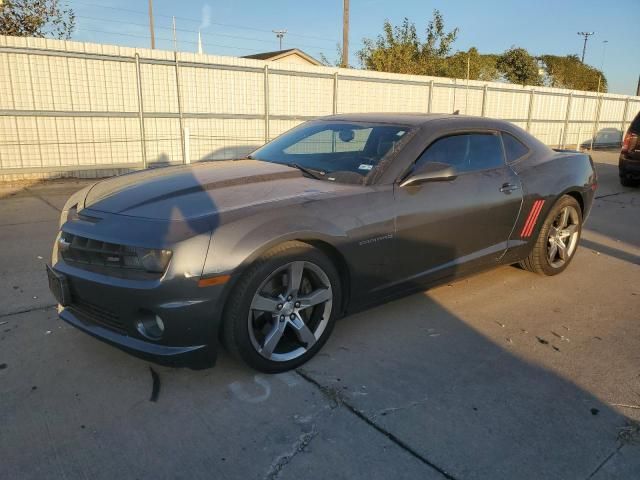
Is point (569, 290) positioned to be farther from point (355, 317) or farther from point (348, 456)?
point (348, 456)

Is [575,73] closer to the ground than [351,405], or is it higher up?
higher up

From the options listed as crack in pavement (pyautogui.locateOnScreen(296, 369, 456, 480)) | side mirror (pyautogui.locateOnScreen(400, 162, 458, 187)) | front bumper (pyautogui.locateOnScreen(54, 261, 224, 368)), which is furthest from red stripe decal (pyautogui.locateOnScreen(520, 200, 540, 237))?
front bumper (pyautogui.locateOnScreen(54, 261, 224, 368))

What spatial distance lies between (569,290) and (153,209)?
3.73 metres

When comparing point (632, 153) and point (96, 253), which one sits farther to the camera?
point (632, 153)

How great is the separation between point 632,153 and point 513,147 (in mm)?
7297

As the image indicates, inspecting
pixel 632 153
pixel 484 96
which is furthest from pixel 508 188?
pixel 484 96

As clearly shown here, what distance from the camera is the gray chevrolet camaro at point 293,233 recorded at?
2684mm

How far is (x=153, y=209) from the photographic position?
9.51ft

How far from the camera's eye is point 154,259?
8.61 feet

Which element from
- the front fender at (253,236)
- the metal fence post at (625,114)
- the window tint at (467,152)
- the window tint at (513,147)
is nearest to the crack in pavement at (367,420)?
the front fender at (253,236)

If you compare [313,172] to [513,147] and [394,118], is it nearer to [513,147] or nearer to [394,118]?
[394,118]

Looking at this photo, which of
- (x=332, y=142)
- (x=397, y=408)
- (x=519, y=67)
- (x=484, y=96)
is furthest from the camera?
(x=519, y=67)

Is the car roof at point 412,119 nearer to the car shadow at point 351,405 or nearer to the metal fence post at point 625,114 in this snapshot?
the car shadow at point 351,405

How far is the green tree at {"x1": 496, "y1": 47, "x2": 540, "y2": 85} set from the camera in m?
31.3
